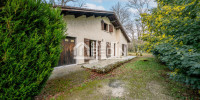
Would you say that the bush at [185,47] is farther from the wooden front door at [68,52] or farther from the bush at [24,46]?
the wooden front door at [68,52]

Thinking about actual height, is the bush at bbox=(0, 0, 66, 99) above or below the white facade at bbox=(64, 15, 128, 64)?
below

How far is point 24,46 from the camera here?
6.06 feet

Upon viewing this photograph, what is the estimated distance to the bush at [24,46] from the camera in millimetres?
1696

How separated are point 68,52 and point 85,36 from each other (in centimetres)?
200

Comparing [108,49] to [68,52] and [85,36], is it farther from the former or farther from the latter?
[68,52]

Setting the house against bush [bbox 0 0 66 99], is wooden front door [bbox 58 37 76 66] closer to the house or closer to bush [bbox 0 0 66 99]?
the house

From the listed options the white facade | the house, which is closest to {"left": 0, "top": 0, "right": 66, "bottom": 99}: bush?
the house

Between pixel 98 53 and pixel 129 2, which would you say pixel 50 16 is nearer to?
pixel 98 53

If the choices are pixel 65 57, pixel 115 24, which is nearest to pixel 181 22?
pixel 65 57

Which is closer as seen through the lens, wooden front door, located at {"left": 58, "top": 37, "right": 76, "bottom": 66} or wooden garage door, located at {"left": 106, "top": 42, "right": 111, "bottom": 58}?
wooden front door, located at {"left": 58, "top": 37, "right": 76, "bottom": 66}

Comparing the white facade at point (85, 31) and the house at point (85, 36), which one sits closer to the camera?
the house at point (85, 36)

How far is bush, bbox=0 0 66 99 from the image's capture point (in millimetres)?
1696

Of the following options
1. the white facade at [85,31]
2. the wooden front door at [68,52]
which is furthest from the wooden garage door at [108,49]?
the wooden front door at [68,52]

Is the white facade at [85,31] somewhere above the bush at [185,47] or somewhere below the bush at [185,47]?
above
